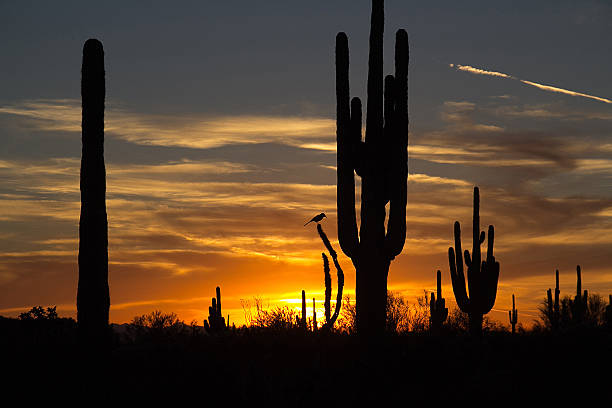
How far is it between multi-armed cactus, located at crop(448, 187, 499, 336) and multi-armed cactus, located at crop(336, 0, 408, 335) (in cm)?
830

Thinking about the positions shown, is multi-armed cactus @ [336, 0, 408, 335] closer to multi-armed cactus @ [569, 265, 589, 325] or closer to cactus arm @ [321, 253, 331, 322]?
cactus arm @ [321, 253, 331, 322]

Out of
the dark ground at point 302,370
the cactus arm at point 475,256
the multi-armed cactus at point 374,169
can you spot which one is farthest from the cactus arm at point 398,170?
the cactus arm at point 475,256

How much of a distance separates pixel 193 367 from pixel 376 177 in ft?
20.6

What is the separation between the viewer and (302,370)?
12367mm

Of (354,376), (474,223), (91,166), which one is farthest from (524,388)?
(474,223)

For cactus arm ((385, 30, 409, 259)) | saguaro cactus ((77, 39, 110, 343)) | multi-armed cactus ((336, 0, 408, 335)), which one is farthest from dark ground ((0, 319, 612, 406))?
cactus arm ((385, 30, 409, 259))

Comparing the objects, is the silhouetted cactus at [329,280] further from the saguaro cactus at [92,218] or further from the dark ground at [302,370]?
the saguaro cactus at [92,218]

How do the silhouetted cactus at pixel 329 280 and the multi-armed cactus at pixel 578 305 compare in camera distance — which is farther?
the multi-armed cactus at pixel 578 305

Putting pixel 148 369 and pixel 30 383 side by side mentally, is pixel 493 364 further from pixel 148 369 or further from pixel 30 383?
pixel 30 383

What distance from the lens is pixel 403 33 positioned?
1734 cm

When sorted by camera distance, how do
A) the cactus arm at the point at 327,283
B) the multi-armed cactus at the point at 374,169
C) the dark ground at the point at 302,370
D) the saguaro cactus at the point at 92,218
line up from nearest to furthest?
the dark ground at the point at 302,370 < the saguaro cactus at the point at 92,218 < the multi-armed cactus at the point at 374,169 < the cactus arm at the point at 327,283

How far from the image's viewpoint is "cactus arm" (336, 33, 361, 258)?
16719 mm

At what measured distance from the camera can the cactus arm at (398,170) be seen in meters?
16.5

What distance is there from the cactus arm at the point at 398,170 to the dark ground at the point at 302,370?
211cm
